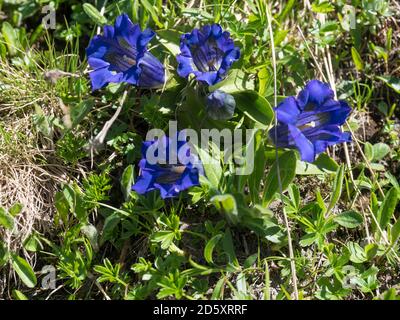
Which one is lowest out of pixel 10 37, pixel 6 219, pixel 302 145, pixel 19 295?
pixel 19 295

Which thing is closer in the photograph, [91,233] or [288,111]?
[288,111]

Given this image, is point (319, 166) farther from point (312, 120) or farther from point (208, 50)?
point (208, 50)

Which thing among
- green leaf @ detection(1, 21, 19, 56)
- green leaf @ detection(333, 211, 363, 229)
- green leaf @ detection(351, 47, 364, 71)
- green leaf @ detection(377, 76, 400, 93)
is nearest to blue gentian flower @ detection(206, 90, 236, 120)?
green leaf @ detection(333, 211, 363, 229)

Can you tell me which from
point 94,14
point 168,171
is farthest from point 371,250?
point 94,14

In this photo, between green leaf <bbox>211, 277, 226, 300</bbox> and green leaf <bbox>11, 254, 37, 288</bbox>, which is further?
green leaf <bbox>11, 254, 37, 288</bbox>

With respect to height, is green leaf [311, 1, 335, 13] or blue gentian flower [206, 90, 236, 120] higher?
green leaf [311, 1, 335, 13]

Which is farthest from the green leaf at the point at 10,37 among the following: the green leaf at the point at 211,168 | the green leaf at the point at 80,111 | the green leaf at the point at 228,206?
the green leaf at the point at 228,206

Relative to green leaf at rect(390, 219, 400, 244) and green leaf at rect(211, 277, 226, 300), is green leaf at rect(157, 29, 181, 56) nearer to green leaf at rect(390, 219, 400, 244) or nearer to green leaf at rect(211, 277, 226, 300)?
green leaf at rect(211, 277, 226, 300)
